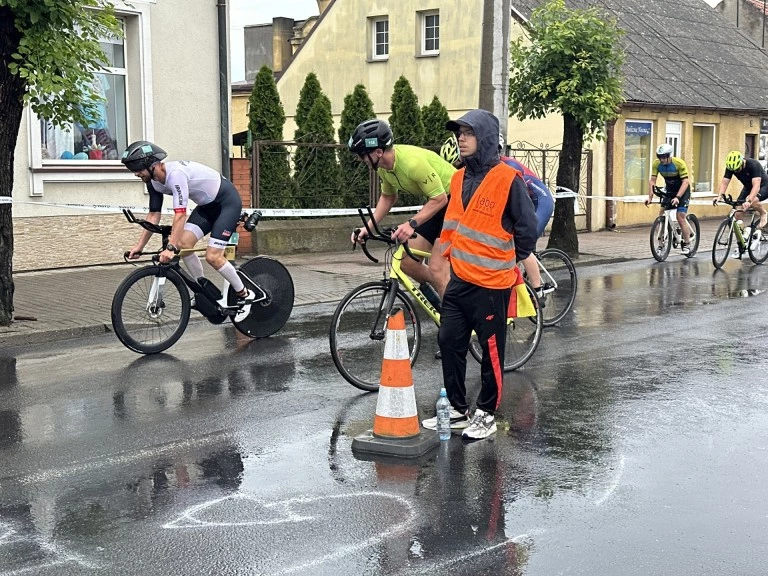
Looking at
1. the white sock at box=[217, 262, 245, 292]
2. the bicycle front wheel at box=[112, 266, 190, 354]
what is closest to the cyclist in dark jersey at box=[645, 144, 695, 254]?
the white sock at box=[217, 262, 245, 292]

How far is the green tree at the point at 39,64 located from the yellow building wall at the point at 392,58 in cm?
1661

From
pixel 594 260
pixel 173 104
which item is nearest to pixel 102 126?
pixel 173 104

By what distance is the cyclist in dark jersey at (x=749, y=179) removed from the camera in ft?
52.3

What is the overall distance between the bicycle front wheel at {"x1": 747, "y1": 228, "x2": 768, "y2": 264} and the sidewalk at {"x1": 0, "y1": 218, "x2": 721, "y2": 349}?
6.88 feet

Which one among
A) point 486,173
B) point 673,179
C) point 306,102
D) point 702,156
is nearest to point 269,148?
point 306,102

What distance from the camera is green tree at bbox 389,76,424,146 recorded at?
21375 mm

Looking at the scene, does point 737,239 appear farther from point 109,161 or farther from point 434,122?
point 109,161

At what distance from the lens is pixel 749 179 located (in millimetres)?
16312

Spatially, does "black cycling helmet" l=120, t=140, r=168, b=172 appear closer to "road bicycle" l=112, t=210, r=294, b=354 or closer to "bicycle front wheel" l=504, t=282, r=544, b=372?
"road bicycle" l=112, t=210, r=294, b=354

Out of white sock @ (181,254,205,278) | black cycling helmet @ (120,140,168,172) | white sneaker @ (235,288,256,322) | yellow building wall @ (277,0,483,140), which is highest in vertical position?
yellow building wall @ (277,0,483,140)

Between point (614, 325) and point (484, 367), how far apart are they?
4.69m

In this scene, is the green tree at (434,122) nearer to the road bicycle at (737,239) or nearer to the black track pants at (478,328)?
the road bicycle at (737,239)

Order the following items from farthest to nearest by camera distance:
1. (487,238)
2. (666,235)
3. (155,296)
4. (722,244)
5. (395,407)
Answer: (666,235) → (722,244) → (155,296) → (487,238) → (395,407)

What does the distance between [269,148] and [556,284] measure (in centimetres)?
880
